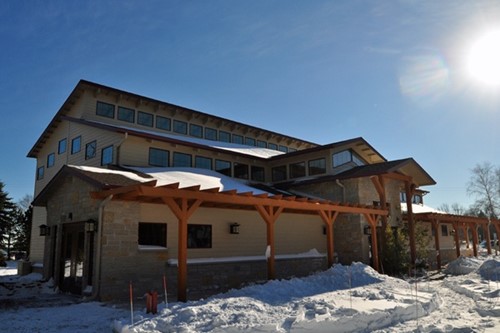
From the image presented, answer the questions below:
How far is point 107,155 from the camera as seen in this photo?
16266 mm

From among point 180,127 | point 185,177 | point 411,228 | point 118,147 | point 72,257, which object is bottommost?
point 72,257

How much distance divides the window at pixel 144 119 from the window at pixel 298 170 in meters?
7.74

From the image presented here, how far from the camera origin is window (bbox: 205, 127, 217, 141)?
23.0 metres

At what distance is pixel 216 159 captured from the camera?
758 inches

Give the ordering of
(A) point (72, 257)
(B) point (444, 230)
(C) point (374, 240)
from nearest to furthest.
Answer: (A) point (72, 257)
(C) point (374, 240)
(B) point (444, 230)

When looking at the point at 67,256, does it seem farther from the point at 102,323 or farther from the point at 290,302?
the point at 290,302

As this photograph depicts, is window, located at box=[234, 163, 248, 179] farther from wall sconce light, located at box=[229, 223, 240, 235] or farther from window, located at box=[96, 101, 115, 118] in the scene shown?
window, located at box=[96, 101, 115, 118]

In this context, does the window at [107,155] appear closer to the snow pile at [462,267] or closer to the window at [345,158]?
the window at [345,158]

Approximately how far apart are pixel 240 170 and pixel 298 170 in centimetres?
309

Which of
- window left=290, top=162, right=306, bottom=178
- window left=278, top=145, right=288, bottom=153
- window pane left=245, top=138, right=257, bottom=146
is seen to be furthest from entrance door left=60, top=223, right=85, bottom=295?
window left=278, top=145, right=288, bottom=153

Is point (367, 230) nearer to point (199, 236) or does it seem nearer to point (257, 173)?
point (257, 173)

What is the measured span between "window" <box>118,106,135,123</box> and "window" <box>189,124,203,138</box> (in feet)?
11.5

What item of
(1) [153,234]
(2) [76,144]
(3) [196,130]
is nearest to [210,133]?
(3) [196,130]

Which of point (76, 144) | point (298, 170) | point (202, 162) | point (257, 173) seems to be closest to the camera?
point (202, 162)
